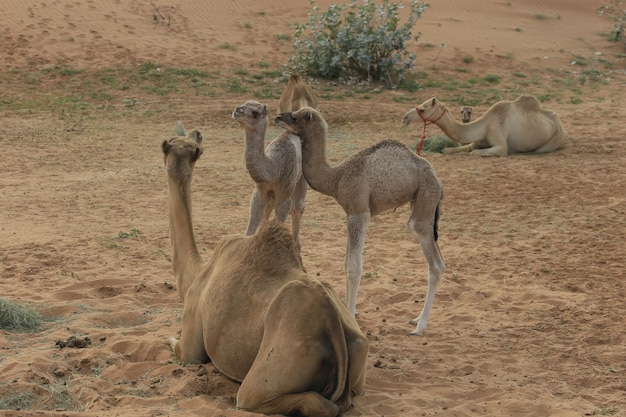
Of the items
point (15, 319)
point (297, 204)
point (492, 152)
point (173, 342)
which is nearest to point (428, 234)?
point (297, 204)

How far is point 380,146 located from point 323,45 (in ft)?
51.9

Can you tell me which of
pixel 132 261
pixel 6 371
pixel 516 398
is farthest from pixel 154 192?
pixel 516 398

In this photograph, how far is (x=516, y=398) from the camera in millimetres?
5422

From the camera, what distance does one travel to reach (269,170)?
7512mm

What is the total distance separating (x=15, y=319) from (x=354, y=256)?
246 cm

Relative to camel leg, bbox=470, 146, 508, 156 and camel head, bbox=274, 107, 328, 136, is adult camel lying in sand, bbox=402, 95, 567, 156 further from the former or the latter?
camel head, bbox=274, 107, 328, 136

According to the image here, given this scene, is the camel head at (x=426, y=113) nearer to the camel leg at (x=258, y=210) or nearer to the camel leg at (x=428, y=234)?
the camel leg at (x=258, y=210)

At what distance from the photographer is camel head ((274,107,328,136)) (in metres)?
6.86

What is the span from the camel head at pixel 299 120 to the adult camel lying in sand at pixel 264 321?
104 centimetres

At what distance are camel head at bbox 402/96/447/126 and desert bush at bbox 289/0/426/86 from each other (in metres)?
7.52

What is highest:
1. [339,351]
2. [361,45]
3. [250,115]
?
[250,115]

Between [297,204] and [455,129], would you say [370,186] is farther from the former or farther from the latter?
[455,129]

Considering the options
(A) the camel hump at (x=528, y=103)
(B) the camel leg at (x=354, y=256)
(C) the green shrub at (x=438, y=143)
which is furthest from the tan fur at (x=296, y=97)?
(A) the camel hump at (x=528, y=103)

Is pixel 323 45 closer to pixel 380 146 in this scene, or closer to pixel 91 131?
pixel 91 131
